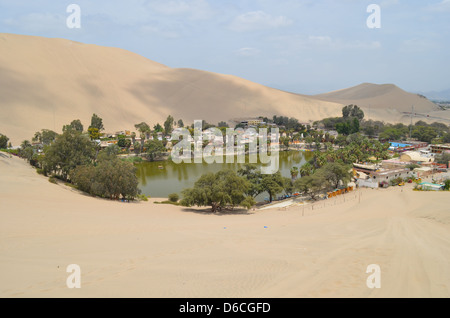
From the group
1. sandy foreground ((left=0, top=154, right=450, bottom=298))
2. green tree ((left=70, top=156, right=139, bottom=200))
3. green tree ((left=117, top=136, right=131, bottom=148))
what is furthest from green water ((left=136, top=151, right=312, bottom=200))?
sandy foreground ((left=0, top=154, right=450, bottom=298))

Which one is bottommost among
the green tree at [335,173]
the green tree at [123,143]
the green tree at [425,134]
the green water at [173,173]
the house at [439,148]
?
the green water at [173,173]

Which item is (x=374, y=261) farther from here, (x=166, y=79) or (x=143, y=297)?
(x=166, y=79)

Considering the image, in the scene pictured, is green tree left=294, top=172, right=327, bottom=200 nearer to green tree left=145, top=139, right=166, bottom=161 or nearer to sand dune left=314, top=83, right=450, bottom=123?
green tree left=145, top=139, right=166, bottom=161

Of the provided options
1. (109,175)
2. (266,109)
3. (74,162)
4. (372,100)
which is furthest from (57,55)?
(372,100)

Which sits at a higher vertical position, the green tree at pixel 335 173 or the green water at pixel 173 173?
the green tree at pixel 335 173

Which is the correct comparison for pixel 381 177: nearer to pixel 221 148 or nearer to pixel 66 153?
pixel 66 153

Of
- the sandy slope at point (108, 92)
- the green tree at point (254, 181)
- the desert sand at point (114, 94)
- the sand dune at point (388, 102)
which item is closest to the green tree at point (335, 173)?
the green tree at point (254, 181)

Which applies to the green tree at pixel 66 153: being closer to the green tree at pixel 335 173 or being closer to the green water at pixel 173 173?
the green water at pixel 173 173
